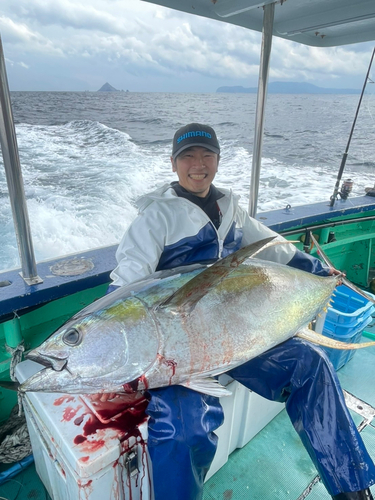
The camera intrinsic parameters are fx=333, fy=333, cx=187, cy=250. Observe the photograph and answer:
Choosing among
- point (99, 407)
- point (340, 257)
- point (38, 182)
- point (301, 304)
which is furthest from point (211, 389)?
point (38, 182)

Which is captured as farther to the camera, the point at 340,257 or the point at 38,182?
the point at 38,182

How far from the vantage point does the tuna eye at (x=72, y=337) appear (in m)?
1.00

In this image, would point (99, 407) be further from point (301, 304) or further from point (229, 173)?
point (229, 173)

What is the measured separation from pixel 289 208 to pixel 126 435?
259cm

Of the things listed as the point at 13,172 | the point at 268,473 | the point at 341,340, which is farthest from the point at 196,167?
the point at 268,473

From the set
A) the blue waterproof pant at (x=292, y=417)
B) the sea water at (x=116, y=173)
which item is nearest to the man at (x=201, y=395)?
the blue waterproof pant at (x=292, y=417)

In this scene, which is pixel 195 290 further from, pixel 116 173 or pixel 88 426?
pixel 116 173

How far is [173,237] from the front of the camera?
1.72m

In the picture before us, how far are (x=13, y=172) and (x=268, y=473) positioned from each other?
1.95 m

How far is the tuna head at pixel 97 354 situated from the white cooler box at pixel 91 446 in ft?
0.79

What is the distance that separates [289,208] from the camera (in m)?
3.20

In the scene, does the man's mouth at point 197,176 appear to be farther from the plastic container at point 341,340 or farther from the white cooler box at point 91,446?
the plastic container at point 341,340

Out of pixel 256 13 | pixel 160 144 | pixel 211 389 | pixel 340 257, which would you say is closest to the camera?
pixel 211 389

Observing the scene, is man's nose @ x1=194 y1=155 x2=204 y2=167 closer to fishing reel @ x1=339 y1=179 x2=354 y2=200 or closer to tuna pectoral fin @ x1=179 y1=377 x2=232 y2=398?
tuna pectoral fin @ x1=179 y1=377 x2=232 y2=398
